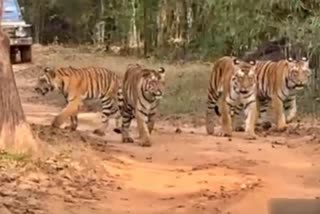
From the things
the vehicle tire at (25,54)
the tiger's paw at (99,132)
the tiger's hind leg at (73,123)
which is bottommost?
the vehicle tire at (25,54)

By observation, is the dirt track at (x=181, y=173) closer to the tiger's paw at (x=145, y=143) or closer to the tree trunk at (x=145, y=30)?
the tiger's paw at (x=145, y=143)

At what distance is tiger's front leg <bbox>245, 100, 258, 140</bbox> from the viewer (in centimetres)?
1143

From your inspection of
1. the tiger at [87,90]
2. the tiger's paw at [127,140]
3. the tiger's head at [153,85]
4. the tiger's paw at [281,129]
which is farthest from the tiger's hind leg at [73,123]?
the tiger's paw at [281,129]

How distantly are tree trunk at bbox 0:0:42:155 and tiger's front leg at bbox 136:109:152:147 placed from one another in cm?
264

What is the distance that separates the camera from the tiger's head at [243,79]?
38.3 ft

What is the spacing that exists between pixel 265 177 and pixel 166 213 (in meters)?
1.91

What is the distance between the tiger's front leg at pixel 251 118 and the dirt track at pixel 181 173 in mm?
178

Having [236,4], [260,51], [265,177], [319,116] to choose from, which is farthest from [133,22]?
[265,177]

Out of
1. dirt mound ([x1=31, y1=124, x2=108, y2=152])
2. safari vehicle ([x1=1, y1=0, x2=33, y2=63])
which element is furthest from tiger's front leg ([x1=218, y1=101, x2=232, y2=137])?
safari vehicle ([x1=1, y1=0, x2=33, y2=63])

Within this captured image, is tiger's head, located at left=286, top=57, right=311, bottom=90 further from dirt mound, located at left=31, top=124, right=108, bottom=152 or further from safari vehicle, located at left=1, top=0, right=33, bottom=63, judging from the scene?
safari vehicle, located at left=1, top=0, right=33, bottom=63

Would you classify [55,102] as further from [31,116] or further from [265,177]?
[265,177]

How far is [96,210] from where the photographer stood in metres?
6.46

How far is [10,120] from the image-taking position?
7.95 metres

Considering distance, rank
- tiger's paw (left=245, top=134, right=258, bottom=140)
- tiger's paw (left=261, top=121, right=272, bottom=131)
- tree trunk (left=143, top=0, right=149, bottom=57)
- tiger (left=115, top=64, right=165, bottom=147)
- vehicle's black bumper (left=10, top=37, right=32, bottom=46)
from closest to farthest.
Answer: tiger (left=115, top=64, right=165, bottom=147) < tiger's paw (left=245, top=134, right=258, bottom=140) < tiger's paw (left=261, top=121, right=272, bottom=131) < vehicle's black bumper (left=10, top=37, right=32, bottom=46) < tree trunk (left=143, top=0, right=149, bottom=57)
